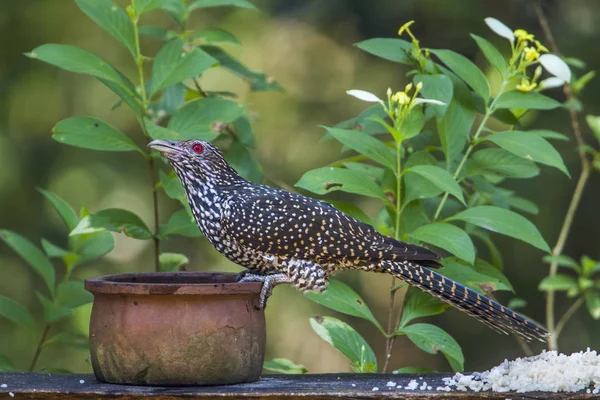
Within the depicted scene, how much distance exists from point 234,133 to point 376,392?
7.04 ft

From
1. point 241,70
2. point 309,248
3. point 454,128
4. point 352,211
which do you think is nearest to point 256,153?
point 241,70

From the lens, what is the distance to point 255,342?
11.2 ft

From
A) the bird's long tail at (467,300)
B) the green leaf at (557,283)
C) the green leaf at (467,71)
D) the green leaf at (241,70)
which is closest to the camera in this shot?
the bird's long tail at (467,300)

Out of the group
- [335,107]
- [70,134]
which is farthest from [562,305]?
[70,134]

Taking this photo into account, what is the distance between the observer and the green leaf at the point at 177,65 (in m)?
4.28

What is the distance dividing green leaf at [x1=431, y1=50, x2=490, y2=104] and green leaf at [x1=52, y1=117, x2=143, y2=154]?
1412 millimetres

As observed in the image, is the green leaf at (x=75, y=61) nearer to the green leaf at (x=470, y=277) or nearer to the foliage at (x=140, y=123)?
the foliage at (x=140, y=123)

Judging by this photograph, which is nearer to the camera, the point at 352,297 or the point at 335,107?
the point at 352,297

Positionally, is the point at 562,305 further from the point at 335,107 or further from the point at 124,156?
the point at 124,156

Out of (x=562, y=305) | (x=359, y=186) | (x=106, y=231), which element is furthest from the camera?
(x=562, y=305)

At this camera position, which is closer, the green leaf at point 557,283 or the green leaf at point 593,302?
the green leaf at point 557,283

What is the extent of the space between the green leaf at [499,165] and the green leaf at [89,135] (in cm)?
150

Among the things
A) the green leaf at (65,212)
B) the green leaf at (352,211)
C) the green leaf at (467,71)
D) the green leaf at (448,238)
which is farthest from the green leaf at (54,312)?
the green leaf at (467,71)

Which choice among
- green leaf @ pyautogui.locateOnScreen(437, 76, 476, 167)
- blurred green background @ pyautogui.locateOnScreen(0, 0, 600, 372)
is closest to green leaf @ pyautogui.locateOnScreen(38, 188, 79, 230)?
green leaf @ pyautogui.locateOnScreen(437, 76, 476, 167)
